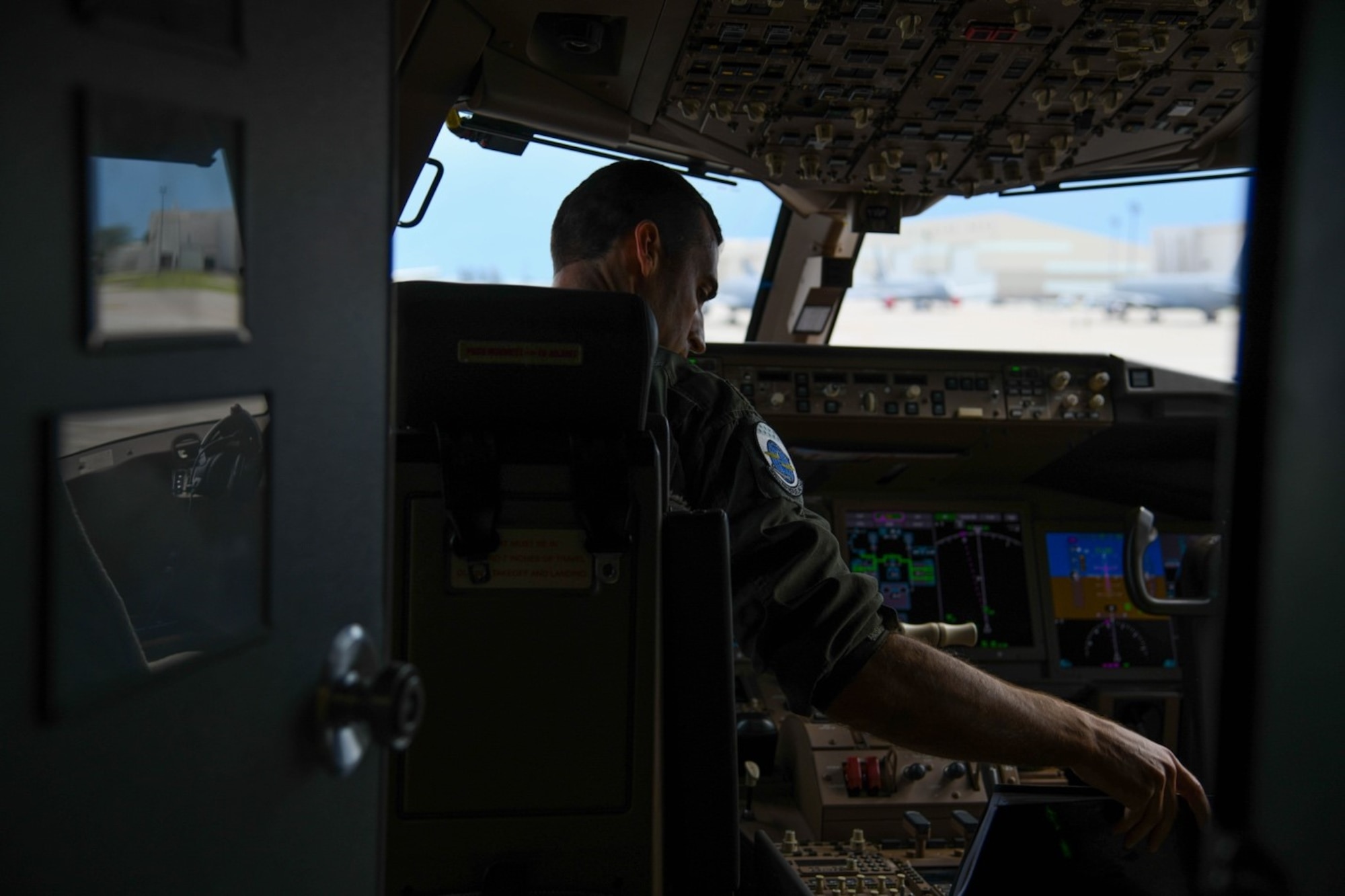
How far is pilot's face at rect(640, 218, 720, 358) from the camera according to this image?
1.74 metres

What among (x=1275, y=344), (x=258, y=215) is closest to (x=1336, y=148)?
(x=1275, y=344)

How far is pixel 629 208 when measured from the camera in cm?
172

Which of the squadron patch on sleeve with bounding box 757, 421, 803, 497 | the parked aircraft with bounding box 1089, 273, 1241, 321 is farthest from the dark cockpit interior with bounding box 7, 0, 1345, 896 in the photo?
the parked aircraft with bounding box 1089, 273, 1241, 321

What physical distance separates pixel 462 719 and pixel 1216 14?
1457 millimetres

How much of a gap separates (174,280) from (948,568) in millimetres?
2514

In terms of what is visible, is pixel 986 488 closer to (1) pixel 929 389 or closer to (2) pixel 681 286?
(1) pixel 929 389

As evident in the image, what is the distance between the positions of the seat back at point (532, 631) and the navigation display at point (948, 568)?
1.65 metres

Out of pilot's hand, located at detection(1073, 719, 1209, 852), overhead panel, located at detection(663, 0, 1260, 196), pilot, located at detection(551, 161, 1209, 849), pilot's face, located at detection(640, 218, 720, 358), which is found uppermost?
overhead panel, located at detection(663, 0, 1260, 196)

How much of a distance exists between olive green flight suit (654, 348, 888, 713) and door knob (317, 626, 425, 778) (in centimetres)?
75

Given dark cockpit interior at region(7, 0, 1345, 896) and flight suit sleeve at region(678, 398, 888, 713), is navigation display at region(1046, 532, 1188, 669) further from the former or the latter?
flight suit sleeve at region(678, 398, 888, 713)

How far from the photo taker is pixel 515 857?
48.1 inches

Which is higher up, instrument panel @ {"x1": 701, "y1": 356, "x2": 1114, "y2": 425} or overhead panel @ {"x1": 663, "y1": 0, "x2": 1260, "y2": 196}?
overhead panel @ {"x1": 663, "y1": 0, "x2": 1260, "y2": 196}

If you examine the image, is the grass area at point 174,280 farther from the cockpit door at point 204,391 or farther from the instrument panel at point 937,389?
the instrument panel at point 937,389

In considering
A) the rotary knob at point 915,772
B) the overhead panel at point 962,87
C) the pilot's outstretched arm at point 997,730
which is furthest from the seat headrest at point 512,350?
the rotary knob at point 915,772
